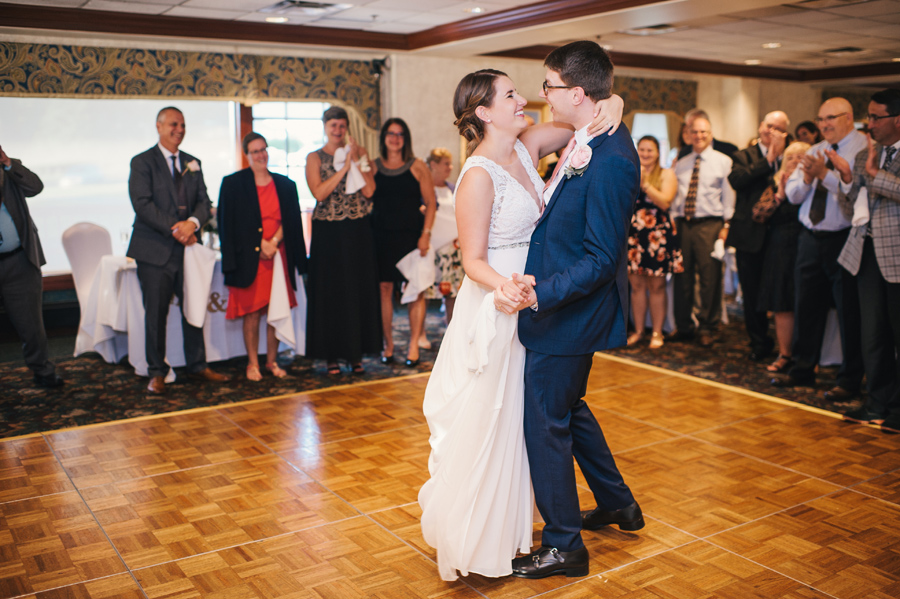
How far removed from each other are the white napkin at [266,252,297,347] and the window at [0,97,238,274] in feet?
11.5

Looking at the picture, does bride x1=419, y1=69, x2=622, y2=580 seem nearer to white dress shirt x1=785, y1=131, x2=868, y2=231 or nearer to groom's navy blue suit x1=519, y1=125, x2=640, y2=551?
groom's navy blue suit x1=519, y1=125, x2=640, y2=551

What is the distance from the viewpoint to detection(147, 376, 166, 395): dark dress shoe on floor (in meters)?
4.96

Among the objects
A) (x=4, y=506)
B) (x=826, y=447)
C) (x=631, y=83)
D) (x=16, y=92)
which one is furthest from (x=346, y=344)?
(x=631, y=83)

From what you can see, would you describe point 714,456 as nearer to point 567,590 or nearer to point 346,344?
point 567,590

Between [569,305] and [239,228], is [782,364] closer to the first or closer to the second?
[569,305]

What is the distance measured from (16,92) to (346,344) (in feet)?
13.4

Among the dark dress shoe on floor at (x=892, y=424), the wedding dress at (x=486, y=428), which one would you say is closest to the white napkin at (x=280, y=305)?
the wedding dress at (x=486, y=428)

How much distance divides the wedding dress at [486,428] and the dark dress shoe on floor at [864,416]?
2.59 metres

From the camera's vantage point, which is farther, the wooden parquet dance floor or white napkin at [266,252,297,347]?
white napkin at [266,252,297,347]

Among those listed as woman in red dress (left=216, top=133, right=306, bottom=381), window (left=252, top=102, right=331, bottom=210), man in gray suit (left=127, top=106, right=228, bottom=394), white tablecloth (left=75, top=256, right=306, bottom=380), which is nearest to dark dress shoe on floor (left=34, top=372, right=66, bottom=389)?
white tablecloth (left=75, top=256, right=306, bottom=380)

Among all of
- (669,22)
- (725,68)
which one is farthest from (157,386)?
(725,68)

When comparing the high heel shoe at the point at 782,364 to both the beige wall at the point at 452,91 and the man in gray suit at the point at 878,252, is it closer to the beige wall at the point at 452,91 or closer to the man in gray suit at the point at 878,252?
the man in gray suit at the point at 878,252

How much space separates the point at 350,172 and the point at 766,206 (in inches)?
114

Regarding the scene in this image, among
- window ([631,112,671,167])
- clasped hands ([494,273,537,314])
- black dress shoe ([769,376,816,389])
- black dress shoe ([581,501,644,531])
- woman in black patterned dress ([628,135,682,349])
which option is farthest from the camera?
window ([631,112,671,167])
